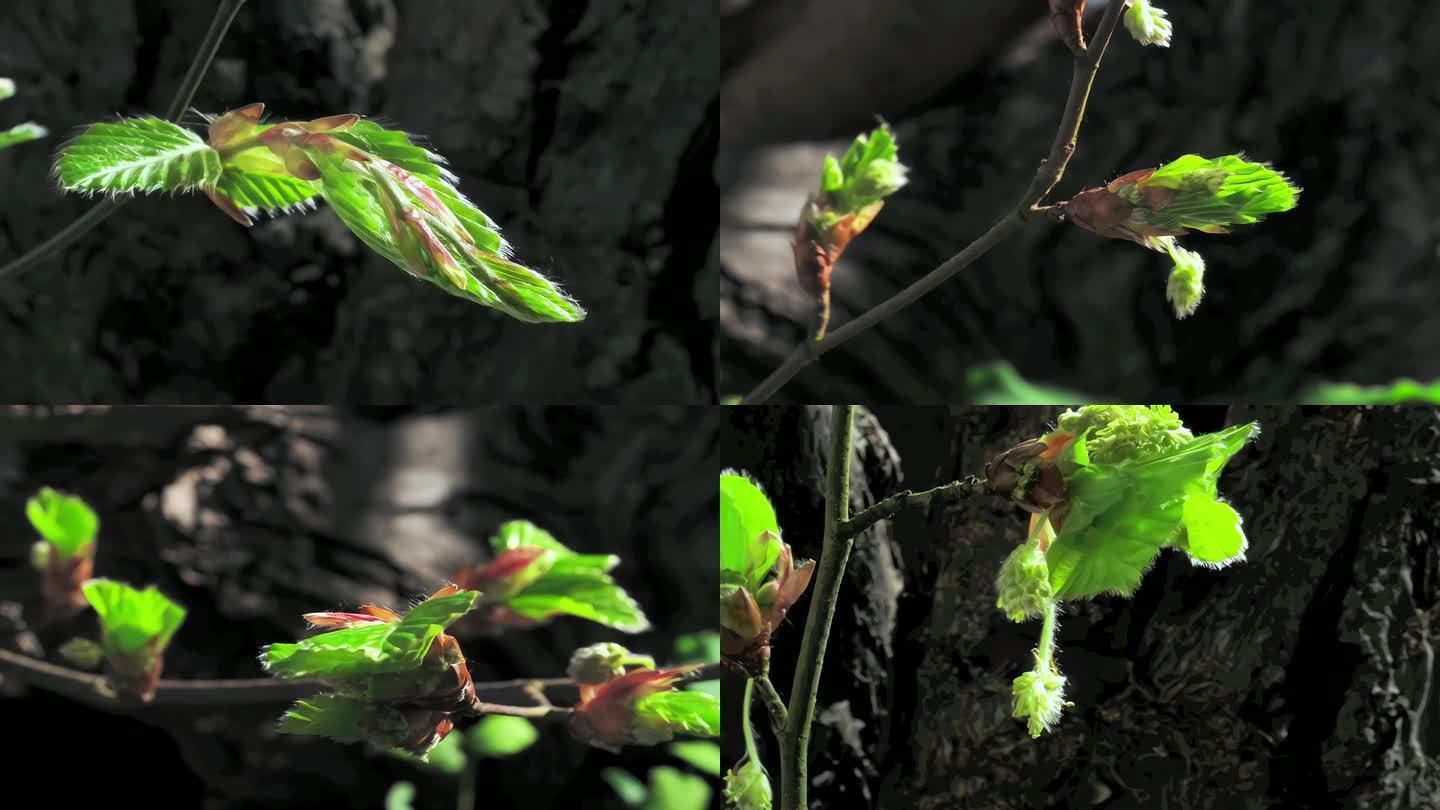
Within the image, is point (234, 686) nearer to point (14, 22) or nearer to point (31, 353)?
point (31, 353)

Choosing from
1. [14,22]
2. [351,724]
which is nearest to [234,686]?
[351,724]

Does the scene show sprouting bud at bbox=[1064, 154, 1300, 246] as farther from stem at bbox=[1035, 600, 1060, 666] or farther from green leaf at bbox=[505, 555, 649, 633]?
green leaf at bbox=[505, 555, 649, 633]

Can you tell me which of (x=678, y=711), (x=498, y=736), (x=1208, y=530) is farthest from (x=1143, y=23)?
(x=498, y=736)

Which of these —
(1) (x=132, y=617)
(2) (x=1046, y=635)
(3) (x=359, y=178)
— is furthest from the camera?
(1) (x=132, y=617)

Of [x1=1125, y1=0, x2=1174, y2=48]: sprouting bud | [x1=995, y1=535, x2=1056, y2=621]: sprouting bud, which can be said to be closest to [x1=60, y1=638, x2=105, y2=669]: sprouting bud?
[x1=995, y1=535, x2=1056, y2=621]: sprouting bud

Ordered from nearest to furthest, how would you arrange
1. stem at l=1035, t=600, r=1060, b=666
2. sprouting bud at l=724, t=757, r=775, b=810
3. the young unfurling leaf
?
1. the young unfurling leaf
2. stem at l=1035, t=600, r=1060, b=666
3. sprouting bud at l=724, t=757, r=775, b=810

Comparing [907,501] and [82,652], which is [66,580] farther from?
[907,501]
